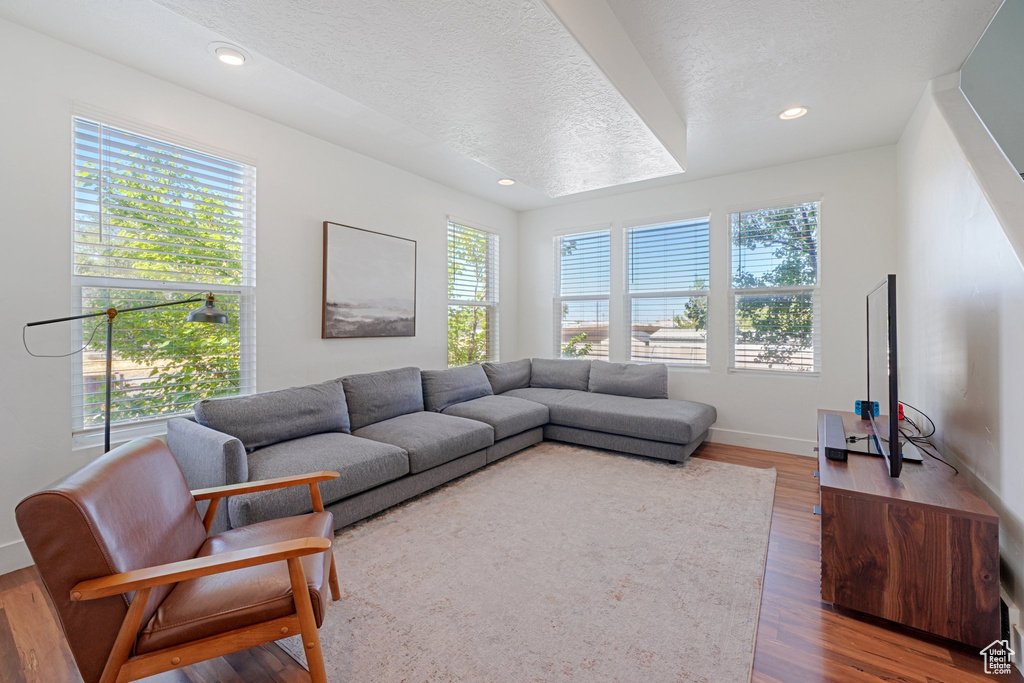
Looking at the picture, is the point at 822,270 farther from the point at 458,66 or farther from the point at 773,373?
the point at 458,66

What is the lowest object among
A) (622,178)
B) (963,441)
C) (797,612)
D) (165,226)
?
(797,612)

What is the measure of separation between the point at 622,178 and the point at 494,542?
3.07 meters

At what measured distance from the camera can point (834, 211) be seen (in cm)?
387

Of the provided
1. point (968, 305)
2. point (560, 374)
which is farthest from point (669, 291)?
point (968, 305)

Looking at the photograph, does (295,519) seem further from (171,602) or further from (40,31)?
(40,31)

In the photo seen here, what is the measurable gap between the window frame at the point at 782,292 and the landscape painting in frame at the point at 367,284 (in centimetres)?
314

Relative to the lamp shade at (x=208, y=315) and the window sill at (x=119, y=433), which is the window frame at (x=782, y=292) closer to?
→ the lamp shade at (x=208, y=315)

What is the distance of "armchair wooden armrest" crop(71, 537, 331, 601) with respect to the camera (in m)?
1.13

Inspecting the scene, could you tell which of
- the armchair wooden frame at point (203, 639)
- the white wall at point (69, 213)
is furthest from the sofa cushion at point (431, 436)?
the armchair wooden frame at point (203, 639)

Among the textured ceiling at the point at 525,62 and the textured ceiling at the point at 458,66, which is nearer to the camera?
the textured ceiling at the point at 458,66

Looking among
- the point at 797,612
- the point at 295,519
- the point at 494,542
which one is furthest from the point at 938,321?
the point at 295,519

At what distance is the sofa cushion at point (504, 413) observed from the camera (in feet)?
12.2

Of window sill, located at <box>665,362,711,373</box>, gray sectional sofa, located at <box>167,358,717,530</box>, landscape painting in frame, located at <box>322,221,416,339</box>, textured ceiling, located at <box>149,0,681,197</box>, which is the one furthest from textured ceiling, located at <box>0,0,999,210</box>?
window sill, located at <box>665,362,711,373</box>

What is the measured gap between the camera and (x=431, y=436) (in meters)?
3.11
